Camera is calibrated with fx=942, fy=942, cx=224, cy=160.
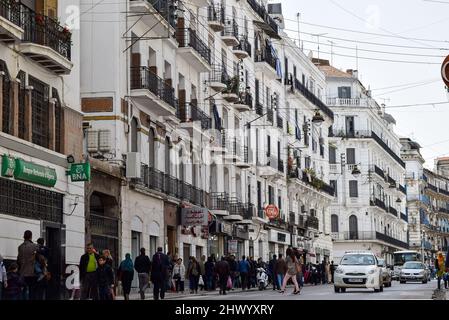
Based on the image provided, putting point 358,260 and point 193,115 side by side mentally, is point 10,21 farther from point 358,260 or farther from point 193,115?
point 193,115

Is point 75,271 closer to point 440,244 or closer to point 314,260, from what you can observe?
point 314,260

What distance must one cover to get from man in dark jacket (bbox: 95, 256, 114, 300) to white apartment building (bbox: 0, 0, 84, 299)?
8.12 ft

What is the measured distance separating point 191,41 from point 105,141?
35.2ft

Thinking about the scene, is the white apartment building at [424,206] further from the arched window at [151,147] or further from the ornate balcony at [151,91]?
the ornate balcony at [151,91]

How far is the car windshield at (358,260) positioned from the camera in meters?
34.3

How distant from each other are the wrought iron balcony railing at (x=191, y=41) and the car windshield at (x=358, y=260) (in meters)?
12.7

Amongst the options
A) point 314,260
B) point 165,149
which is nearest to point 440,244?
point 314,260

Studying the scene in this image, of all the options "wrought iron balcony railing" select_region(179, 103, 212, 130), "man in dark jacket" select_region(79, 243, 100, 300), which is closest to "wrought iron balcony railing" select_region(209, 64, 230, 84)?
"wrought iron balcony railing" select_region(179, 103, 212, 130)

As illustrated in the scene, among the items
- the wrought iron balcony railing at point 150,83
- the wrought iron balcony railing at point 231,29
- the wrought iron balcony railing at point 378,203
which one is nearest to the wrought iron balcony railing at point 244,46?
the wrought iron balcony railing at point 231,29

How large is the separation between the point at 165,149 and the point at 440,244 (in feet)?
376

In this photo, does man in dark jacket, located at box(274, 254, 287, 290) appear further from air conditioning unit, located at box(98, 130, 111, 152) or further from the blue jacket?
air conditioning unit, located at box(98, 130, 111, 152)

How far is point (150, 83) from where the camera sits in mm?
36094

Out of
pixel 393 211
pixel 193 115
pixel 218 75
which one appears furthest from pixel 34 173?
pixel 393 211

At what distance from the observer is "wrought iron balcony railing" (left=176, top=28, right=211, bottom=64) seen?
41719 millimetres
